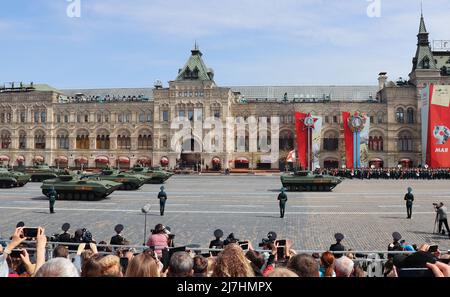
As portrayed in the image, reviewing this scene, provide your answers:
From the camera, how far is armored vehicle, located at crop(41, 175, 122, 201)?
1115 inches

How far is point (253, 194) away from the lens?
32.4m

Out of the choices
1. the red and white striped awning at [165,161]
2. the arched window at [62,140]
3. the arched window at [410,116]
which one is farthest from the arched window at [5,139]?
the arched window at [410,116]

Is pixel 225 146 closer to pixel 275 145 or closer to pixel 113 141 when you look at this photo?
pixel 275 145

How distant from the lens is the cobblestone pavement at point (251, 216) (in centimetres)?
1670

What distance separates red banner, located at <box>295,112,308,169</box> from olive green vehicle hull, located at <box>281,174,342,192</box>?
2855 centimetres

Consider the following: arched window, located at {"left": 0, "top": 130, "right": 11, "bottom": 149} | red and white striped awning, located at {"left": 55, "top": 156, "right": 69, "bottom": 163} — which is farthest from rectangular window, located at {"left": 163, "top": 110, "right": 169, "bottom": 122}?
arched window, located at {"left": 0, "top": 130, "right": 11, "bottom": 149}

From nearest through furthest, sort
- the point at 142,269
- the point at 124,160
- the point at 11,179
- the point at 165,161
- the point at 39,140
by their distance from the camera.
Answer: the point at 142,269
the point at 11,179
the point at 165,161
the point at 124,160
the point at 39,140

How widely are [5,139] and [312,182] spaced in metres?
59.1

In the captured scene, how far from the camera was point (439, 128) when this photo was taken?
5709 centimetres

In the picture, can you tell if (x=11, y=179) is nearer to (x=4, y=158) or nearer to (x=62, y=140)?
(x=62, y=140)

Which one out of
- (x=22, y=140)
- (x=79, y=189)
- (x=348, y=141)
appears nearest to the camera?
(x=79, y=189)

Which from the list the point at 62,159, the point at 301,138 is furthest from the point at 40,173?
the point at 301,138

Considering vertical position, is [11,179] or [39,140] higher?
[39,140]

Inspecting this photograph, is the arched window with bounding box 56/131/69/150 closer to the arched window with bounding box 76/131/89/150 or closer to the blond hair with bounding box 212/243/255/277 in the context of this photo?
the arched window with bounding box 76/131/89/150
